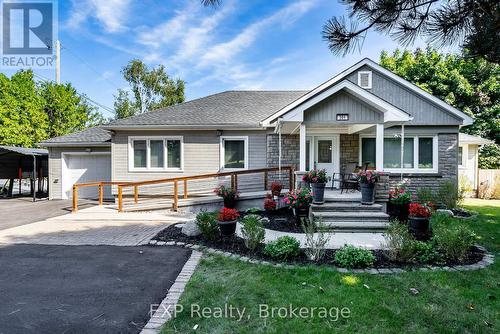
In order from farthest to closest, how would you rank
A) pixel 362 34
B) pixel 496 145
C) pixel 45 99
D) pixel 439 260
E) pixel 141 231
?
pixel 45 99
pixel 496 145
pixel 141 231
pixel 439 260
pixel 362 34

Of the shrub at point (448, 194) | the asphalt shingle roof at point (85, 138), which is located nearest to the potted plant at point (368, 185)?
the shrub at point (448, 194)

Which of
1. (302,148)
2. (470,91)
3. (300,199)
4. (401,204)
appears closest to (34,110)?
(302,148)

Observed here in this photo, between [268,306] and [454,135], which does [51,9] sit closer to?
[268,306]

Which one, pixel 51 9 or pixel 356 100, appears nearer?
pixel 356 100

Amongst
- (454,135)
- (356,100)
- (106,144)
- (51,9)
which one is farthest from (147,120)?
(454,135)

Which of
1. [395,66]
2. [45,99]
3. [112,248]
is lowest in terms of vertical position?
[112,248]

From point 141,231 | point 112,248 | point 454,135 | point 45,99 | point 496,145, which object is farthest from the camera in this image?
point 45,99

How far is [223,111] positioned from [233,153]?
231cm

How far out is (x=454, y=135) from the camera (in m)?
10.1

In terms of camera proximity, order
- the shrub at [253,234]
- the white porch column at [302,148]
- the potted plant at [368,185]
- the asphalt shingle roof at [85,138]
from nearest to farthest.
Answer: the shrub at [253,234] → the potted plant at [368,185] → the white porch column at [302,148] → the asphalt shingle roof at [85,138]

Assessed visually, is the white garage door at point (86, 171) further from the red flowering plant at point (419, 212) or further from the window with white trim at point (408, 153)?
the red flowering plant at point (419, 212)

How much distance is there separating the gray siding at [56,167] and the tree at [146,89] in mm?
12503

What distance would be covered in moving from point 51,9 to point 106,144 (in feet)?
19.0

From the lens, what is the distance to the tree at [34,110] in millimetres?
19188
